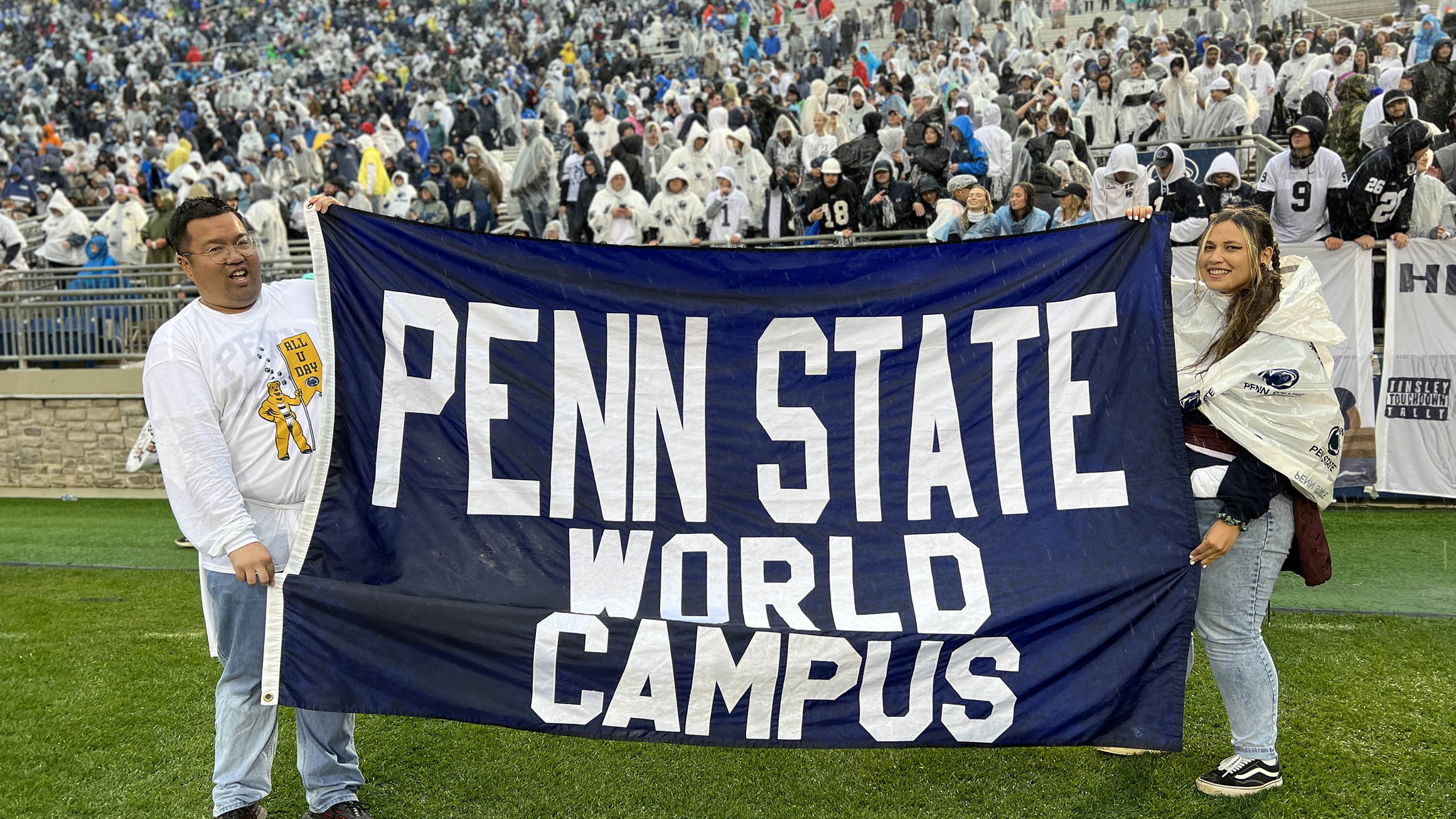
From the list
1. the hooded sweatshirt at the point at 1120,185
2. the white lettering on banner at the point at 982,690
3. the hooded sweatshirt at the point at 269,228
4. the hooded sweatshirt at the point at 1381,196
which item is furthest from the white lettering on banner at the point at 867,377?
the hooded sweatshirt at the point at 269,228

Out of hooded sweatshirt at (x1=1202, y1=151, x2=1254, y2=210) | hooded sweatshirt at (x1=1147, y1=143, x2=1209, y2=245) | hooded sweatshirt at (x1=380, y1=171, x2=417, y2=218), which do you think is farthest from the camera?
hooded sweatshirt at (x1=380, y1=171, x2=417, y2=218)

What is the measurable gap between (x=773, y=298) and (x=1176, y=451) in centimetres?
138

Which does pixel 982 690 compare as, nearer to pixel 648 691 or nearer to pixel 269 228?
pixel 648 691

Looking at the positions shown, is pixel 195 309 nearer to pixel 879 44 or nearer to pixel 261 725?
pixel 261 725

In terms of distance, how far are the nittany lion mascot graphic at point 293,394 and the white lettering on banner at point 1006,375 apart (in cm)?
215

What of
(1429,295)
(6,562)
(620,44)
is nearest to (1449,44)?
(1429,295)

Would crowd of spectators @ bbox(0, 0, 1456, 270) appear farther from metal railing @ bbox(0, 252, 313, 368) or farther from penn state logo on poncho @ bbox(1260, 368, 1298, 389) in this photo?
penn state logo on poncho @ bbox(1260, 368, 1298, 389)

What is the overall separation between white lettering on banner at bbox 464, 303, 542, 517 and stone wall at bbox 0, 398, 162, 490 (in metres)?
9.17

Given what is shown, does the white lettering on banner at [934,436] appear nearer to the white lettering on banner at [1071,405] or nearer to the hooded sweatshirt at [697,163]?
the white lettering on banner at [1071,405]

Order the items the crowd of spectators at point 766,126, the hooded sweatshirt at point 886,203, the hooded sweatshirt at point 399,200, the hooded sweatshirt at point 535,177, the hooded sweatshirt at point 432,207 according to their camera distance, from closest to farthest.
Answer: the crowd of spectators at point 766,126 → the hooded sweatshirt at point 886,203 → the hooded sweatshirt at point 432,207 → the hooded sweatshirt at point 535,177 → the hooded sweatshirt at point 399,200

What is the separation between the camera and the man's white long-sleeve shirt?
3.51 metres

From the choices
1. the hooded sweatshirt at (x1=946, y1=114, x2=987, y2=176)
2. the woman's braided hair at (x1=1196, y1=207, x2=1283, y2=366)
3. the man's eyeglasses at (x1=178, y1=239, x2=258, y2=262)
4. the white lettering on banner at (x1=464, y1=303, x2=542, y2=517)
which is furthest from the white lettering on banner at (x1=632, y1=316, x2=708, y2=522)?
the hooded sweatshirt at (x1=946, y1=114, x2=987, y2=176)

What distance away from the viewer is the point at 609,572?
3.88m

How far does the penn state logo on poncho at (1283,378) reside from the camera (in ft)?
12.1
